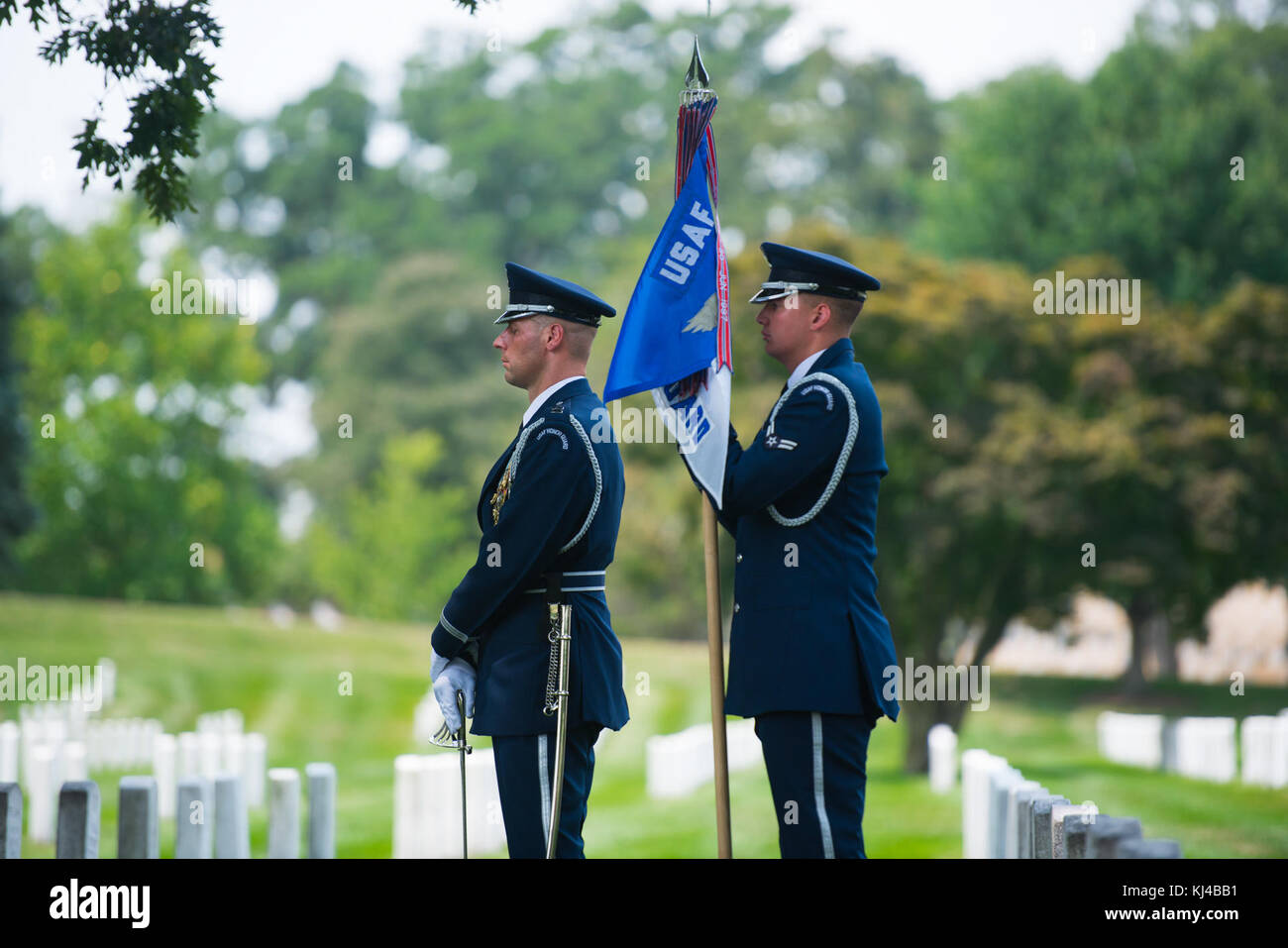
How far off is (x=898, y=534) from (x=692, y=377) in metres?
12.5

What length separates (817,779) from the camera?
14.2 feet

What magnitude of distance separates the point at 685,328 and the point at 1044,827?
1.88 metres

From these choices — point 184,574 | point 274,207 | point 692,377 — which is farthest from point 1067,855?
point 274,207

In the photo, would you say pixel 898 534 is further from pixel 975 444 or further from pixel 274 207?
pixel 274 207

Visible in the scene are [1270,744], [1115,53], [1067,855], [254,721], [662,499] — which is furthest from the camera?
[1115,53]

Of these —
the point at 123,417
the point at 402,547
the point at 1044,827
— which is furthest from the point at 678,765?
the point at 402,547

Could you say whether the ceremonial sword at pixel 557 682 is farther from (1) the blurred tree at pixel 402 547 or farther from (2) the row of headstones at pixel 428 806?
(1) the blurred tree at pixel 402 547

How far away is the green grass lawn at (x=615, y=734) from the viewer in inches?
480

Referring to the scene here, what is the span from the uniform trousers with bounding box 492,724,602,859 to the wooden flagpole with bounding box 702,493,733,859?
14.2 inches

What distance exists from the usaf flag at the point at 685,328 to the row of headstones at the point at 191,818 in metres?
2.23

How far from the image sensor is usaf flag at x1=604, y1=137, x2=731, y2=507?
483cm

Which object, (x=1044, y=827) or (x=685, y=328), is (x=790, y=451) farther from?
(x=1044, y=827)

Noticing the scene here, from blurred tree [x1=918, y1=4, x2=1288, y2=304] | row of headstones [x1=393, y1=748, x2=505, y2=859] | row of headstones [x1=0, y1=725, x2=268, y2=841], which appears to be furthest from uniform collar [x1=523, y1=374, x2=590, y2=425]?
blurred tree [x1=918, y1=4, x2=1288, y2=304]

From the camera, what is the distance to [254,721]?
878 inches
